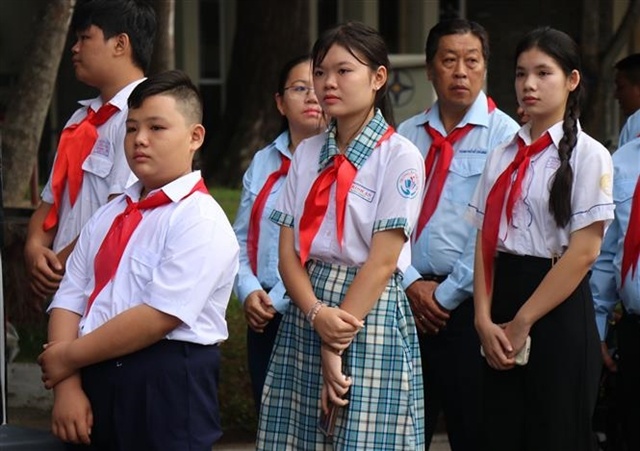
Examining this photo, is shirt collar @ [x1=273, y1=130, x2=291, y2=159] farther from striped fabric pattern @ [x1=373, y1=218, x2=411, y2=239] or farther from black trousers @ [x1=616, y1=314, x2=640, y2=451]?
black trousers @ [x1=616, y1=314, x2=640, y2=451]

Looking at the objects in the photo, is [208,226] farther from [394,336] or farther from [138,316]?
[394,336]

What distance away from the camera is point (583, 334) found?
4387mm

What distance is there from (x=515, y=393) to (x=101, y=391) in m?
1.47

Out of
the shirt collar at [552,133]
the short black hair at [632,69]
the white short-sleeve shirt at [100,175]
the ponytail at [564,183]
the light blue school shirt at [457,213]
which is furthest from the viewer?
the short black hair at [632,69]

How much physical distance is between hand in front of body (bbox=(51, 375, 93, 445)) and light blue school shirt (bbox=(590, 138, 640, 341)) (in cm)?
226

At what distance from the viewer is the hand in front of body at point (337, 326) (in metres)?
3.97

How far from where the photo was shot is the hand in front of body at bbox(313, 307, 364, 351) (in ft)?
13.0

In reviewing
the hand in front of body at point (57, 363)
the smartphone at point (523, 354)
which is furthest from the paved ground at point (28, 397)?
the hand in front of body at point (57, 363)

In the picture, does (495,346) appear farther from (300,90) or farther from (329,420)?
(300,90)

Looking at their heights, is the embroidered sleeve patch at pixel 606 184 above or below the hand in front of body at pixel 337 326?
above

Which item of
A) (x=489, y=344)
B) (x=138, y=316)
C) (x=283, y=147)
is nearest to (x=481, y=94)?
(x=283, y=147)

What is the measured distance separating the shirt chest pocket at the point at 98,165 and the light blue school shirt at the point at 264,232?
637 mm

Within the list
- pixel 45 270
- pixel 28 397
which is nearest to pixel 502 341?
pixel 45 270

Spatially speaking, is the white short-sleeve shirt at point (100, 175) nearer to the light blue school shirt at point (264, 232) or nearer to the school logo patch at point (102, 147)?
the school logo patch at point (102, 147)
